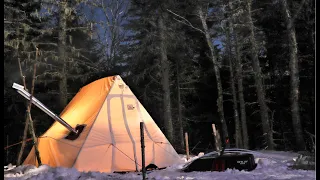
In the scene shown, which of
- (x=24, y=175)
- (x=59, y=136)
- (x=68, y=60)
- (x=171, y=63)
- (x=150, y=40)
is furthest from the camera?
(x=171, y=63)

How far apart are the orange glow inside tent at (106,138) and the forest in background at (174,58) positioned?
509 cm

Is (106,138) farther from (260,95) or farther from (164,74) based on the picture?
(260,95)

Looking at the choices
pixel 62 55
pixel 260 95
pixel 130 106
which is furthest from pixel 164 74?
pixel 130 106

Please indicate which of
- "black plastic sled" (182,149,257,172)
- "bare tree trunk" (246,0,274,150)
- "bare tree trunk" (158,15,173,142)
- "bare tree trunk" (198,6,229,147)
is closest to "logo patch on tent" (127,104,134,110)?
"black plastic sled" (182,149,257,172)

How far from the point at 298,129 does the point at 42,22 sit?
14.6 m

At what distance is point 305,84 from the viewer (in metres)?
19.6

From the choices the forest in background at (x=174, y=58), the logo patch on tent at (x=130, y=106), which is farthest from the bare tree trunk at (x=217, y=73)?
the logo patch on tent at (x=130, y=106)

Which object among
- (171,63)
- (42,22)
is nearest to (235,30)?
(171,63)

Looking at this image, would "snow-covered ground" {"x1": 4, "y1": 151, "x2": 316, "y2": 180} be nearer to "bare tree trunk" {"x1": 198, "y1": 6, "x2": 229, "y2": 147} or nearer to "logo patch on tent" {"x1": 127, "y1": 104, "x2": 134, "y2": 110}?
"logo patch on tent" {"x1": 127, "y1": 104, "x2": 134, "y2": 110}

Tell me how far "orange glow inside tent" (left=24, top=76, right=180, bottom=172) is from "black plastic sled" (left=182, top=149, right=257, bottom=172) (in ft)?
7.97

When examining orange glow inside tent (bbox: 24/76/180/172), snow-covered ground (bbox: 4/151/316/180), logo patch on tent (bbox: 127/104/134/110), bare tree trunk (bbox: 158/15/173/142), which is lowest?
snow-covered ground (bbox: 4/151/316/180)

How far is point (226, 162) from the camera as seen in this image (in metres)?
8.86

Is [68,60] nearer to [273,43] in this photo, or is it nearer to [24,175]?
[24,175]

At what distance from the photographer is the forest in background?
17109mm
